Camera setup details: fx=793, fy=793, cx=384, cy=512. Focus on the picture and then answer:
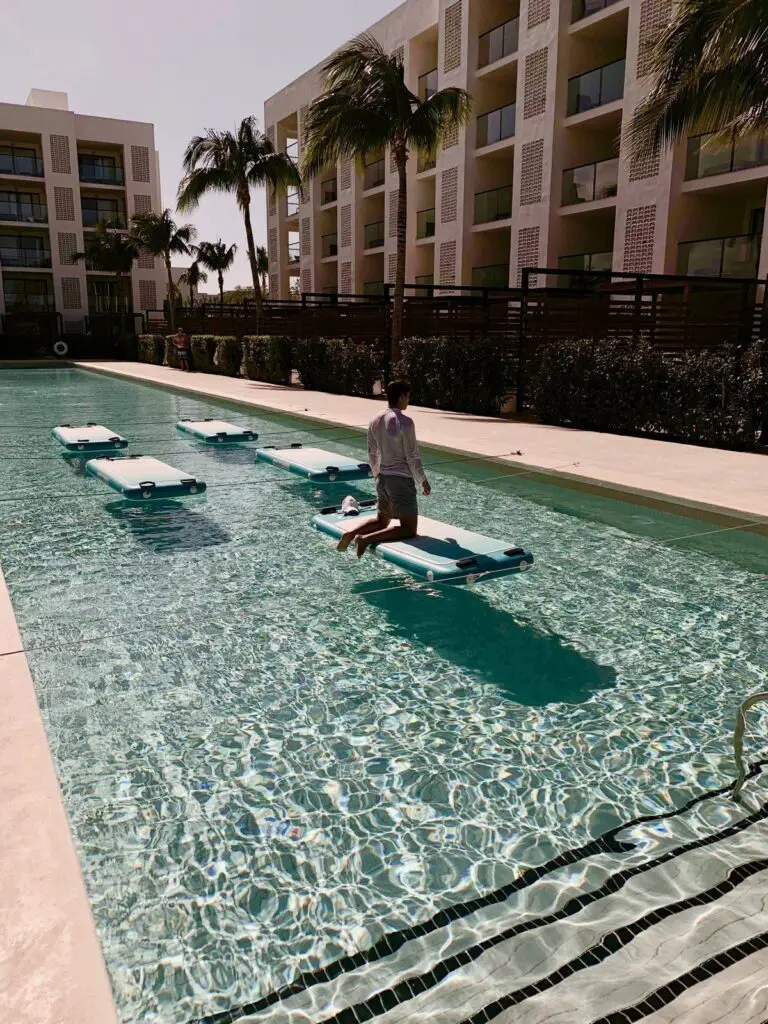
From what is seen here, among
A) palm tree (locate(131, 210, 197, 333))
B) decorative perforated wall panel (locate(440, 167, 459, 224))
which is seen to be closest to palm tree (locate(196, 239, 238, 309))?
palm tree (locate(131, 210, 197, 333))

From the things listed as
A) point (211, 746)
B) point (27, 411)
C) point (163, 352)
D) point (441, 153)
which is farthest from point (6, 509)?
point (163, 352)

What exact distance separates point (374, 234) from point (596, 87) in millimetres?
15292

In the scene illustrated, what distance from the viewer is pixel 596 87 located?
979 inches

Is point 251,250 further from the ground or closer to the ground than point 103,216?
closer to the ground

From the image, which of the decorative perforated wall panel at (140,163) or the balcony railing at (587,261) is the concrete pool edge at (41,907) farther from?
the decorative perforated wall panel at (140,163)

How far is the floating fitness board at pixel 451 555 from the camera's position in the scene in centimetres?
605

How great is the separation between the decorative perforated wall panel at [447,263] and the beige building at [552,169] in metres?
0.06

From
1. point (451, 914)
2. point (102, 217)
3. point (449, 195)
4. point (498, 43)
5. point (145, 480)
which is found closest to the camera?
point (451, 914)

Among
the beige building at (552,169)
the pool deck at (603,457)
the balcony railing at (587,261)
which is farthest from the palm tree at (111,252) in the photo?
the pool deck at (603,457)

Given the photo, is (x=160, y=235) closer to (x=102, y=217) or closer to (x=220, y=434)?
(x=102, y=217)

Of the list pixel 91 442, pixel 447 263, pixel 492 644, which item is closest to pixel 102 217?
pixel 447 263

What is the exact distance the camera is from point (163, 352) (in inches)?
1529

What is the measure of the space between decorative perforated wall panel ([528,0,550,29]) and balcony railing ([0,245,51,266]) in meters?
36.4

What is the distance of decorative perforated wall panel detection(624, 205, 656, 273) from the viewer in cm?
2289
